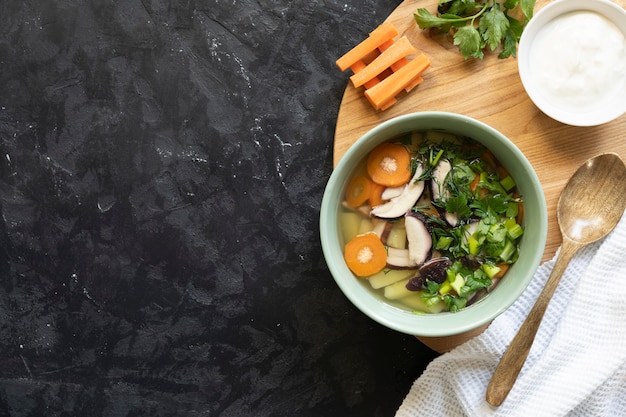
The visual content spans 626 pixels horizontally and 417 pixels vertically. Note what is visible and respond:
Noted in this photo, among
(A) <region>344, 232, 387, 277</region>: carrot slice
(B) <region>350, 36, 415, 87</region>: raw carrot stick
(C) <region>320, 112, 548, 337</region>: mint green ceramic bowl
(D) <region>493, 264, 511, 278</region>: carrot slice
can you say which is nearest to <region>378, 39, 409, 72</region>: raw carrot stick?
(B) <region>350, 36, 415, 87</region>: raw carrot stick

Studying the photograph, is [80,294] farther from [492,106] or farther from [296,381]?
[492,106]

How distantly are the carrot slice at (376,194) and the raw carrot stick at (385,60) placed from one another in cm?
23

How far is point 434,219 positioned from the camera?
164 cm

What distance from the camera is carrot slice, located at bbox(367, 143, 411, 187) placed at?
64.9 inches

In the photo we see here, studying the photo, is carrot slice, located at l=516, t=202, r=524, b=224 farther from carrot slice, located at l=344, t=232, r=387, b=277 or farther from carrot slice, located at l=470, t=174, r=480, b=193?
carrot slice, located at l=344, t=232, r=387, b=277

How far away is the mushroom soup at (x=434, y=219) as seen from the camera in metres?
1.64

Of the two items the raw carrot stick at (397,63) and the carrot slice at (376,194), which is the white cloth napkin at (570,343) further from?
the raw carrot stick at (397,63)

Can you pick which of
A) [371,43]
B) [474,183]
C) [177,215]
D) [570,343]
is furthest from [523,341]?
[177,215]

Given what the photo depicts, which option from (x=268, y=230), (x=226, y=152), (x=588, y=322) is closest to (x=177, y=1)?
(x=226, y=152)

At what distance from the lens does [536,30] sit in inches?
63.8

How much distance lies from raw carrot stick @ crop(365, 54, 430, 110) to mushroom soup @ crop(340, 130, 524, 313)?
0.11 m

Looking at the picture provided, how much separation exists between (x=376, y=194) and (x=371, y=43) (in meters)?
0.35

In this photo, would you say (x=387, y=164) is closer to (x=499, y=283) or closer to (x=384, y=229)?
(x=384, y=229)

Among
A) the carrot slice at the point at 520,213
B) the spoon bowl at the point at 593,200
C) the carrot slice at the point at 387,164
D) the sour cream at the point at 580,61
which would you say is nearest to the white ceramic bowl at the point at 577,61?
the sour cream at the point at 580,61
